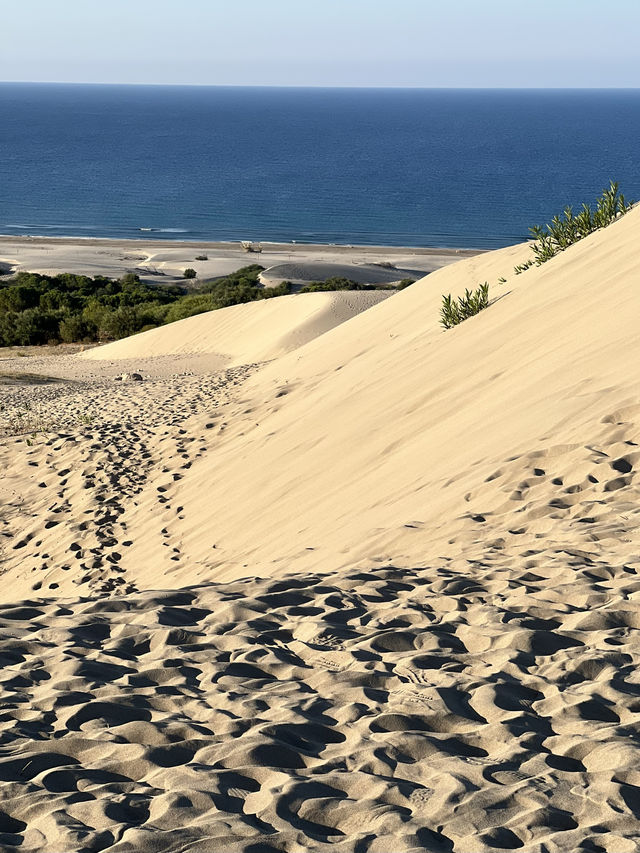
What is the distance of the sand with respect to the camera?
2.81 m

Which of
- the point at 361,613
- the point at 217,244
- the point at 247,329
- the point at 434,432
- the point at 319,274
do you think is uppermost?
the point at 434,432

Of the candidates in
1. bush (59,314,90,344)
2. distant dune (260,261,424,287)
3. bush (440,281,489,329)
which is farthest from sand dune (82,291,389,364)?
distant dune (260,261,424,287)

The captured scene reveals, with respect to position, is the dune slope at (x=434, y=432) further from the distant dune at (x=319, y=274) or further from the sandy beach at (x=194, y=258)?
the sandy beach at (x=194, y=258)

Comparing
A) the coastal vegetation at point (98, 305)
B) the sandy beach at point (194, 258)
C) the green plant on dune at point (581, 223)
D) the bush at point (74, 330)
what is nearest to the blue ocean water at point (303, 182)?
the sandy beach at point (194, 258)

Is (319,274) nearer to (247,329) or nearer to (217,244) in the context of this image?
(247,329)

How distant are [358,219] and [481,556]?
238 feet

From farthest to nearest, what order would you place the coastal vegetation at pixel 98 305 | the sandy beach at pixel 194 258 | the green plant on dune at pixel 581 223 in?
the sandy beach at pixel 194 258, the coastal vegetation at pixel 98 305, the green plant on dune at pixel 581 223

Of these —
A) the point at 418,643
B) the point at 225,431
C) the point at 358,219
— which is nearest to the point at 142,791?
the point at 418,643

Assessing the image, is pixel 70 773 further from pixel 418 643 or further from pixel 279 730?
pixel 418 643

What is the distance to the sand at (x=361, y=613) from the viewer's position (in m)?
2.81

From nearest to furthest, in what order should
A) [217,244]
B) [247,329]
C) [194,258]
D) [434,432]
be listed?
[434,432] < [247,329] < [194,258] < [217,244]

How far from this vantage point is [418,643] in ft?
13.2

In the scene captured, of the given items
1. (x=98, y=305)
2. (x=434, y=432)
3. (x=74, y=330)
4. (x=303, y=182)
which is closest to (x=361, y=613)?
(x=434, y=432)

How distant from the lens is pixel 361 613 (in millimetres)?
4430
